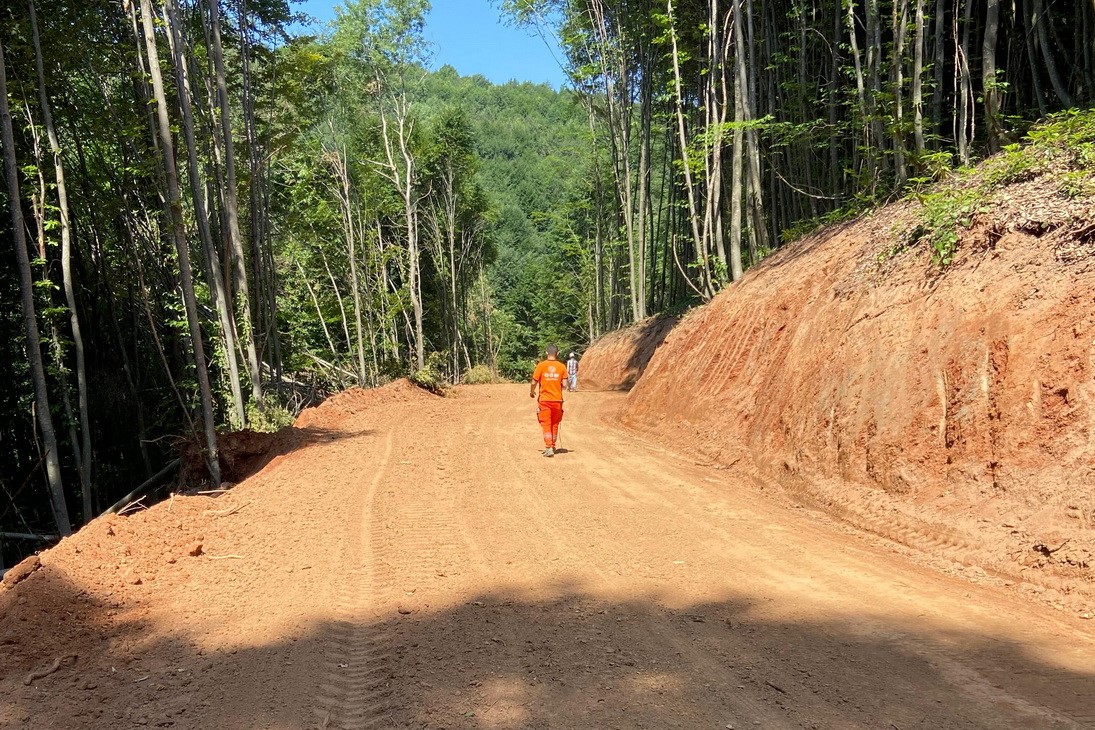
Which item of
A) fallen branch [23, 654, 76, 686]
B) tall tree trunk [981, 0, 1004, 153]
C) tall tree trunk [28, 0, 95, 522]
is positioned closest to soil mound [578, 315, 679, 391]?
tall tree trunk [981, 0, 1004, 153]

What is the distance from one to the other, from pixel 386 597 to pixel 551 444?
5502mm

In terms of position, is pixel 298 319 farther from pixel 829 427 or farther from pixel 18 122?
pixel 829 427

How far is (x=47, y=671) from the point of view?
382cm

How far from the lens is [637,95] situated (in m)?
27.0

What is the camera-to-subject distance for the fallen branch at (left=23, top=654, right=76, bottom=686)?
12.2ft

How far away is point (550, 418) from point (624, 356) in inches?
599

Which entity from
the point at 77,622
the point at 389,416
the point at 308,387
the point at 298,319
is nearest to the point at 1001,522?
the point at 77,622

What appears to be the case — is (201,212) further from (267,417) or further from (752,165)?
(752,165)

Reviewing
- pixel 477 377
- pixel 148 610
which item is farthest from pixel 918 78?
pixel 477 377

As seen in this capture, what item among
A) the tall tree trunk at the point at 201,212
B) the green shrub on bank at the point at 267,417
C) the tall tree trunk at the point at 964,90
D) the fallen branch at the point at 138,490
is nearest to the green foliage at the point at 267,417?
the green shrub on bank at the point at 267,417

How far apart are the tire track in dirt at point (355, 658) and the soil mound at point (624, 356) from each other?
1770 cm

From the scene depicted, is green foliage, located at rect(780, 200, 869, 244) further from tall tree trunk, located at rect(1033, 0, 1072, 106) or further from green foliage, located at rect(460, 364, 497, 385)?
green foliage, located at rect(460, 364, 497, 385)

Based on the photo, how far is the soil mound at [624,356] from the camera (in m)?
23.3

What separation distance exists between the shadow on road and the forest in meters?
5.92
